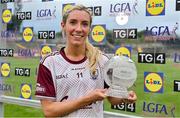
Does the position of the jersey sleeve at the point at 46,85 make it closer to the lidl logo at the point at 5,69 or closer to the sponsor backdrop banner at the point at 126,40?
the sponsor backdrop banner at the point at 126,40

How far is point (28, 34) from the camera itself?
3.44 meters

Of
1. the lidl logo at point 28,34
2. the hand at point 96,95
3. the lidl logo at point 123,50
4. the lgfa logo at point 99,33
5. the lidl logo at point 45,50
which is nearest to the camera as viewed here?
the hand at point 96,95

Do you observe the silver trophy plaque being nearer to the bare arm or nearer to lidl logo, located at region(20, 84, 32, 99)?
the bare arm

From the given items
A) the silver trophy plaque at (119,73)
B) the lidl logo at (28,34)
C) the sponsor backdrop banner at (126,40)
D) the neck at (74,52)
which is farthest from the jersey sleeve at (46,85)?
the lidl logo at (28,34)

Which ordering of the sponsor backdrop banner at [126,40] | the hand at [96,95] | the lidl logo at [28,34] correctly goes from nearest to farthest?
1. the hand at [96,95]
2. the sponsor backdrop banner at [126,40]
3. the lidl logo at [28,34]

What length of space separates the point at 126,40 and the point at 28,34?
3.43 ft

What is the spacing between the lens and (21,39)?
3.51 metres

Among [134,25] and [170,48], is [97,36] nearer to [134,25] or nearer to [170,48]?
[134,25]

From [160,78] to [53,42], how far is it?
105 cm

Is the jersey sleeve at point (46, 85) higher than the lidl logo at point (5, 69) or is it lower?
higher

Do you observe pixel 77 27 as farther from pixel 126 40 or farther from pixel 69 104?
pixel 126 40

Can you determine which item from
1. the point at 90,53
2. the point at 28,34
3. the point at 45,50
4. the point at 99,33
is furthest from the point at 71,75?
the point at 28,34

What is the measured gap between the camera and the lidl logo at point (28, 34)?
11.2 feet

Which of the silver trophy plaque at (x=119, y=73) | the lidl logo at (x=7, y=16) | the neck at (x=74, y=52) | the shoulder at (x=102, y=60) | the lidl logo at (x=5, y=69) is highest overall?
the lidl logo at (x=7, y=16)
